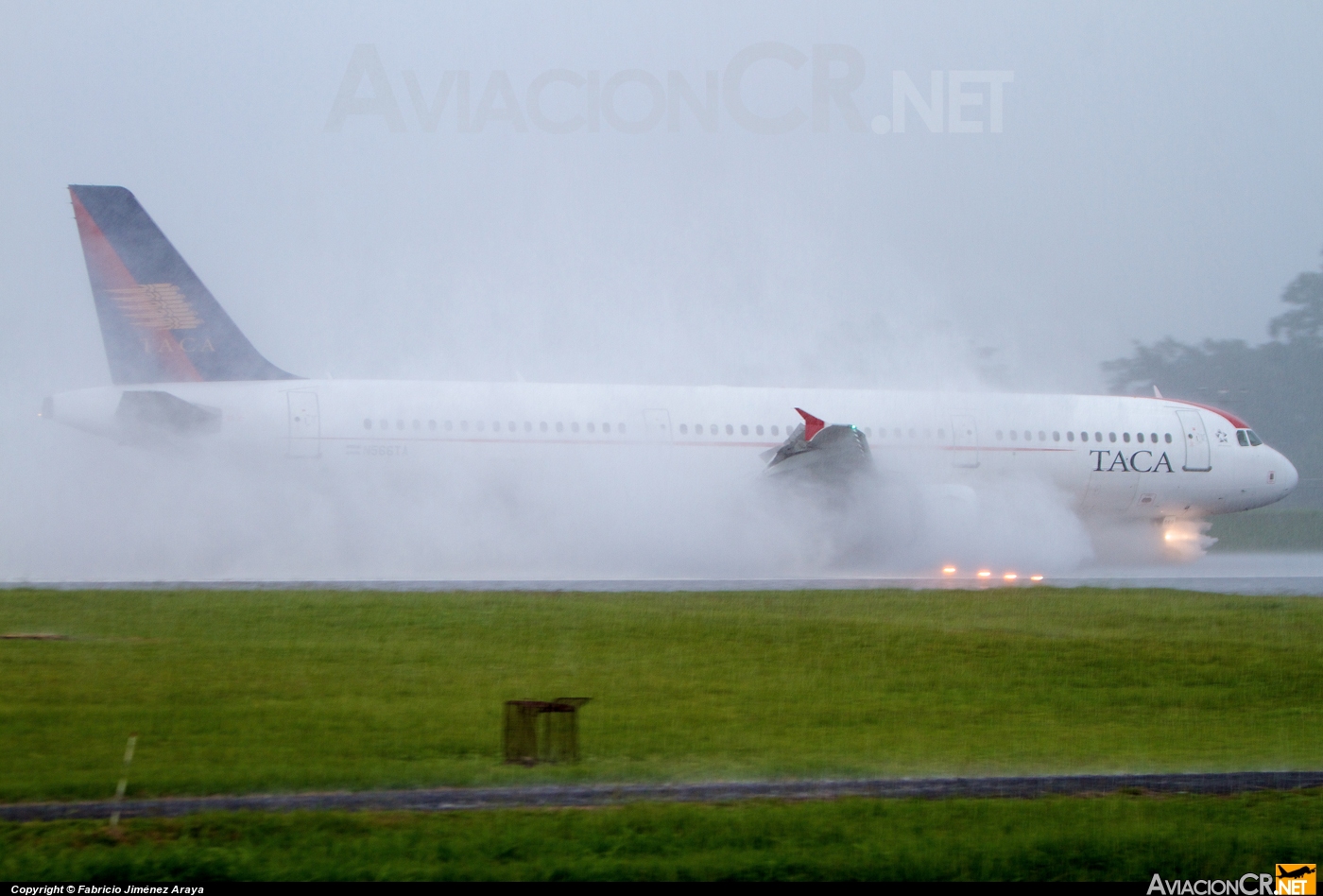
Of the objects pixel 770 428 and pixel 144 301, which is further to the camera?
pixel 770 428

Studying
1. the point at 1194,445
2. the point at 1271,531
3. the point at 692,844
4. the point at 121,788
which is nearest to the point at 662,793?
the point at 692,844

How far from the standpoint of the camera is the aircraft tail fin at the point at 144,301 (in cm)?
2056

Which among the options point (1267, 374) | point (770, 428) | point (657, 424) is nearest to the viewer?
point (657, 424)

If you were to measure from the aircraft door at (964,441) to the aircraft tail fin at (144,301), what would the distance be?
1389cm

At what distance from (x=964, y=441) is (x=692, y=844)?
772 inches

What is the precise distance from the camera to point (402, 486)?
2148cm

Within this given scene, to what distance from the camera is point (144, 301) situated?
68.1ft

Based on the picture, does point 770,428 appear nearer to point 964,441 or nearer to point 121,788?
point 964,441

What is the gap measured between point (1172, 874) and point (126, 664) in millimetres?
9258

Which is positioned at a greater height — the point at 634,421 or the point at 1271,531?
the point at 1271,531

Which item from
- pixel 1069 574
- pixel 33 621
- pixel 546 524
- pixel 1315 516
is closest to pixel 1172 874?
pixel 33 621

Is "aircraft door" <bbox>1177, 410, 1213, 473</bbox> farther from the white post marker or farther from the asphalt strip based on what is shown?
the white post marker

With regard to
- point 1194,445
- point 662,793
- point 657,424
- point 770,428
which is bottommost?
point 662,793

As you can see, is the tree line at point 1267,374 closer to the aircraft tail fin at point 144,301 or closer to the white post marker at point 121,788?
the aircraft tail fin at point 144,301
